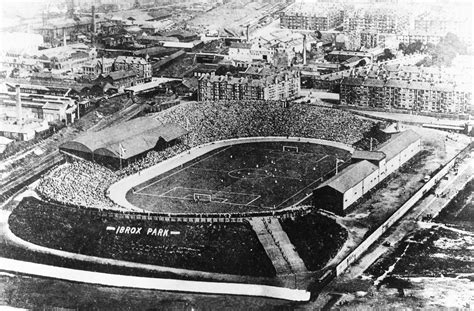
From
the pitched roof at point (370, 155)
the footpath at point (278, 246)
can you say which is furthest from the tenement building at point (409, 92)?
the footpath at point (278, 246)

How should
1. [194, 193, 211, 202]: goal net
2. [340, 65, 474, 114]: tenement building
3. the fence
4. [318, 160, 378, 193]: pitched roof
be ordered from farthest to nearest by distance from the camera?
1. [340, 65, 474, 114]: tenement building
2. [194, 193, 211, 202]: goal net
3. [318, 160, 378, 193]: pitched roof
4. the fence

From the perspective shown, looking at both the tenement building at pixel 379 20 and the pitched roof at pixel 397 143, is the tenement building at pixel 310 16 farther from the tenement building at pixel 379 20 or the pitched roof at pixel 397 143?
the pitched roof at pixel 397 143

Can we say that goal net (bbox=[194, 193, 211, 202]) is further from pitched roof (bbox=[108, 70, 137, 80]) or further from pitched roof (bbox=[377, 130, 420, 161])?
pitched roof (bbox=[108, 70, 137, 80])

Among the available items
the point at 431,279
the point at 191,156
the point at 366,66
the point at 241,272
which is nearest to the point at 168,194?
the point at 191,156

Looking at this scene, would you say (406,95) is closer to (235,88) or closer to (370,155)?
(235,88)

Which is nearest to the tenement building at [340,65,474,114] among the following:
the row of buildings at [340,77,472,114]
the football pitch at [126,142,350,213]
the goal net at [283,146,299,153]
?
the row of buildings at [340,77,472,114]

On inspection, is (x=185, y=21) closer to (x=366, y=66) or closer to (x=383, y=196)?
(x=366, y=66)
